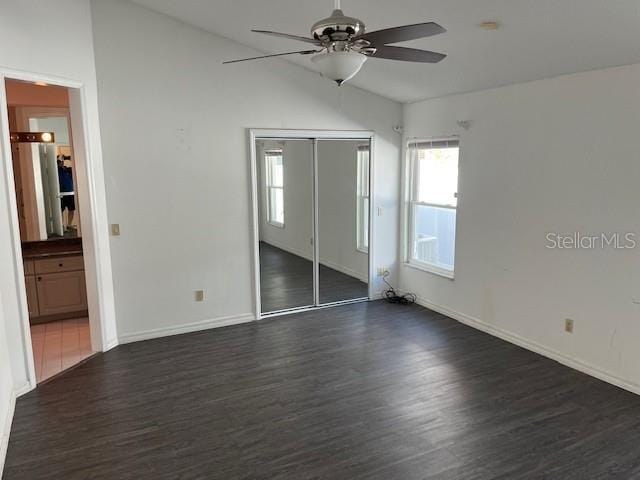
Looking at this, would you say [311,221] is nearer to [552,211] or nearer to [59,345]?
[552,211]

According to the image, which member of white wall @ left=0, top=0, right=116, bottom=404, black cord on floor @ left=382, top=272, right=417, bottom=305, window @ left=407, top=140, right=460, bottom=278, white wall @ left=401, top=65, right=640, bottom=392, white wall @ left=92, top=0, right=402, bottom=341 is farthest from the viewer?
black cord on floor @ left=382, top=272, right=417, bottom=305

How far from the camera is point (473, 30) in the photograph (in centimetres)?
327

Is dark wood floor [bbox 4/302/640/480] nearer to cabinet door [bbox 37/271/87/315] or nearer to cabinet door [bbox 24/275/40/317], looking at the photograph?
cabinet door [bbox 37/271/87/315]

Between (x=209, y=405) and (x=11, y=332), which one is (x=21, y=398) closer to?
(x=11, y=332)

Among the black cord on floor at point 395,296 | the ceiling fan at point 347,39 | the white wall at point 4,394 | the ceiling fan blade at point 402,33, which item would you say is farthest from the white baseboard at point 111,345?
the ceiling fan blade at point 402,33

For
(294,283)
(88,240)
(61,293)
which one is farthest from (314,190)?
(61,293)

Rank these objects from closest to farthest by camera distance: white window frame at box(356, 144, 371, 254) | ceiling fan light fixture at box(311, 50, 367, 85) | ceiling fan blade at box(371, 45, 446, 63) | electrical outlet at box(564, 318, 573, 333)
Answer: ceiling fan light fixture at box(311, 50, 367, 85)
ceiling fan blade at box(371, 45, 446, 63)
electrical outlet at box(564, 318, 573, 333)
white window frame at box(356, 144, 371, 254)

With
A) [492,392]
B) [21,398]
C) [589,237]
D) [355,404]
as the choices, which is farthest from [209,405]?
[589,237]

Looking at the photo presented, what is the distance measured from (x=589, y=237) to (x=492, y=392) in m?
1.45

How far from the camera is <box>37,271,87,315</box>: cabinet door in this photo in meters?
5.04

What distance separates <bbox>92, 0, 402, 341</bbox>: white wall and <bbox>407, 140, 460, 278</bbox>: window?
3.94ft

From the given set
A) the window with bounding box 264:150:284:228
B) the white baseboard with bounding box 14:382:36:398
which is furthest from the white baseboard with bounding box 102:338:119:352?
the window with bounding box 264:150:284:228

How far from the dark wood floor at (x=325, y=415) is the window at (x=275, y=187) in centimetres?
141

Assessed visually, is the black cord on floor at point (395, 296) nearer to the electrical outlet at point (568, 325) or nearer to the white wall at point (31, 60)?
the electrical outlet at point (568, 325)
